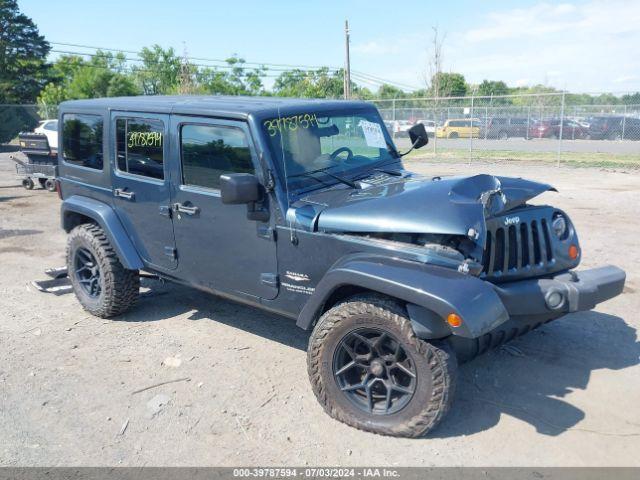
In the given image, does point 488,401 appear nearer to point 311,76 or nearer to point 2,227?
point 2,227

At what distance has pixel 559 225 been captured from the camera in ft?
12.9

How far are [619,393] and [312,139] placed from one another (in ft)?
8.86

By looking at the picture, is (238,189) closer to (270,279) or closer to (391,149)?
(270,279)

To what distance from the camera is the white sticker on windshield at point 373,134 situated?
4.68 m

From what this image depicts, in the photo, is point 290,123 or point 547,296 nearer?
point 547,296

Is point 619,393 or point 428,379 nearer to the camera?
point 428,379

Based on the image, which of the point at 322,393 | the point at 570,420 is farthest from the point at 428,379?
the point at 570,420

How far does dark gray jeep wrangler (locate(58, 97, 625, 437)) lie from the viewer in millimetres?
3195

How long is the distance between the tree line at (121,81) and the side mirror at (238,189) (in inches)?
932

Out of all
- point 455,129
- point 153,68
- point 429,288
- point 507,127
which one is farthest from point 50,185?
point 153,68

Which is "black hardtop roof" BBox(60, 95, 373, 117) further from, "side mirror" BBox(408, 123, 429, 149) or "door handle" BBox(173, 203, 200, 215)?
"door handle" BBox(173, 203, 200, 215)

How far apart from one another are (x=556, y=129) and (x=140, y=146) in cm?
2315

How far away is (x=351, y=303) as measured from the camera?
3.39m

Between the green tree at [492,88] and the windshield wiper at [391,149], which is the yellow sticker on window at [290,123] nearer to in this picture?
the windshield wiper at [391,149]
